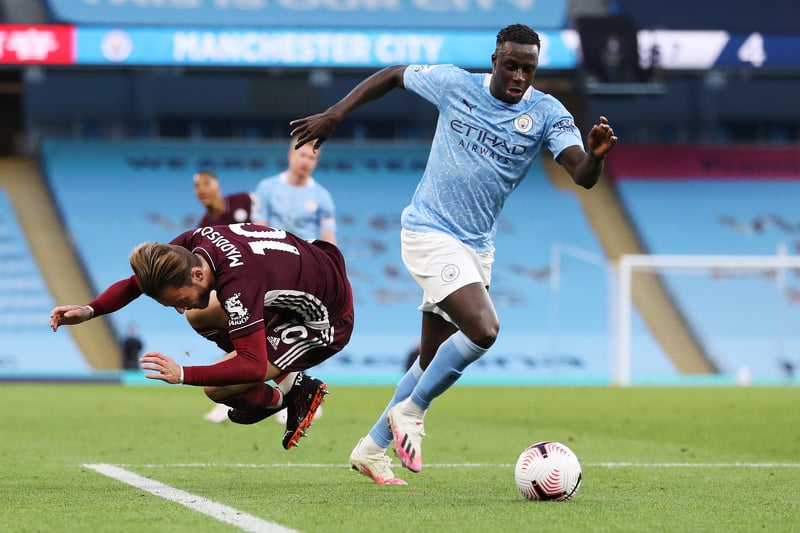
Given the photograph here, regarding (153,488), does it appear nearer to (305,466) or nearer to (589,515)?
(305,466)

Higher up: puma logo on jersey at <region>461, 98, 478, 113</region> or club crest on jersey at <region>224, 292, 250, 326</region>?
puma logo on jersey at <region>461, 98, 478, 113</region>

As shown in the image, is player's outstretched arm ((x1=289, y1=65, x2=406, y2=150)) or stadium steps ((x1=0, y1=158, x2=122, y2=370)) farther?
stadium steps ((x1=0, y1=158, x2=122, y2=370))


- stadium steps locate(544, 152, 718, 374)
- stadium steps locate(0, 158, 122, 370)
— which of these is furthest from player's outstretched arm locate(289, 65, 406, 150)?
stadium steps locate(544, 152, 718, 374)

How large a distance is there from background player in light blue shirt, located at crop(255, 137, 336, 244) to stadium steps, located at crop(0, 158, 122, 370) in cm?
1577

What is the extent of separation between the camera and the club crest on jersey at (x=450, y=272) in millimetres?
6246

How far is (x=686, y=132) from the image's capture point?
106 ft

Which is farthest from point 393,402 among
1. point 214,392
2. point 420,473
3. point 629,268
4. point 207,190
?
point 629,268

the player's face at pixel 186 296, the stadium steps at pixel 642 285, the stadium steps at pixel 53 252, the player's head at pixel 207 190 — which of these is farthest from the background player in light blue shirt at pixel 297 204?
the stadium steps at pixel 642 285

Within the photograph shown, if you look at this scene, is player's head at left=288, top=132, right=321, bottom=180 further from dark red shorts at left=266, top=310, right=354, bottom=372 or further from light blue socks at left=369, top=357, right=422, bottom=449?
light blue socks at left=369, top=357, right=422, bottom=449

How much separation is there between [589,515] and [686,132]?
28431 millimetres

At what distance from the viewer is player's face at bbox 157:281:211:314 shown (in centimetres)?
546

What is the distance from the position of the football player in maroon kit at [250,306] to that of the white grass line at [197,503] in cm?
50

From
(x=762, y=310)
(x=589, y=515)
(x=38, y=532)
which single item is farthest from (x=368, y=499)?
(x=762, y=310)

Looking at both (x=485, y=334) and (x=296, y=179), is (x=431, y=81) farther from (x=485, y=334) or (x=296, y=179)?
(x=296, y=179)
